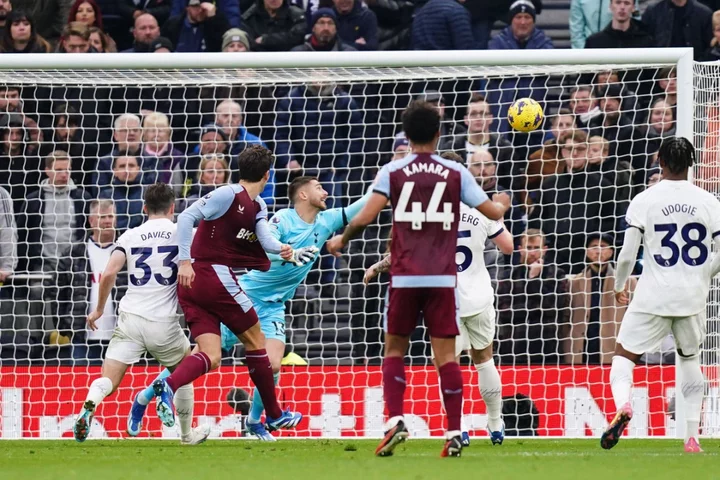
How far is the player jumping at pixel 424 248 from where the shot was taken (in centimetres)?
716

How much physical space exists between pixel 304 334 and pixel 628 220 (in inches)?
194

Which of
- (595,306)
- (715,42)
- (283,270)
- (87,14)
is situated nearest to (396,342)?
(283,270)

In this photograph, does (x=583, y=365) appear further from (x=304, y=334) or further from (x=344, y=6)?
(x=344, y=6)

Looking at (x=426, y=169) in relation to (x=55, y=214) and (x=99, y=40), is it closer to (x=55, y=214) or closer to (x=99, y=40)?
(x=55, y=214)

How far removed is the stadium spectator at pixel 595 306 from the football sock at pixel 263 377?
3.30 meters

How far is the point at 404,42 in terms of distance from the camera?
14.4m

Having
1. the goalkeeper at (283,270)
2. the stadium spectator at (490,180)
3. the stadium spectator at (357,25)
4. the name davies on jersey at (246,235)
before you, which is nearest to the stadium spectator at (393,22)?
the stadium spectator at (357,25)

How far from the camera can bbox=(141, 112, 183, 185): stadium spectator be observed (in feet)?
39.9

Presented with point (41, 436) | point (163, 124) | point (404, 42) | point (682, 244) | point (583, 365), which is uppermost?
point (404, 42)

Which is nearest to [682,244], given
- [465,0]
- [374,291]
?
[374,291]

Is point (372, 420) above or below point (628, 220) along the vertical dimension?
below

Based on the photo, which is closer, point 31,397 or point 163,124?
point 31,397

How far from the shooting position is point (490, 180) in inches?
471

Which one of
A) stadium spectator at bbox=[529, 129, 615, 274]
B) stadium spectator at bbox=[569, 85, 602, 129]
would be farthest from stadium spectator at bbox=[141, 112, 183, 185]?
stadium spectator at bbox=[569, 85, 602, 129]
